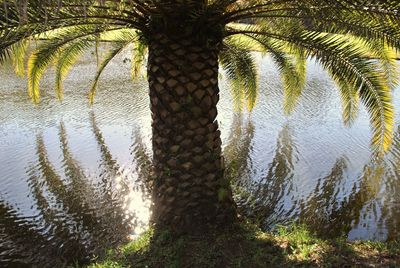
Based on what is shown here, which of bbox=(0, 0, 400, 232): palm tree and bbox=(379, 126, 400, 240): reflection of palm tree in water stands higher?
bbox=(0, 0, 400, 232): palm tree

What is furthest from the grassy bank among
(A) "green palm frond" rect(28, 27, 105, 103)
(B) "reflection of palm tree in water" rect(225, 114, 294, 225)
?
(A) "green palm frond" rect(28, 27, 105, 103)

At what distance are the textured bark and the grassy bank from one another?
0.23 metres

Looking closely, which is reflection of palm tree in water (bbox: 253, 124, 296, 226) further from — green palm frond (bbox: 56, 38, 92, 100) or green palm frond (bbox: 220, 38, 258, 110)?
green palm frond (bbox: 56, 38, 92, 100)

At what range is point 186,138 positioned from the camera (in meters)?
4.37

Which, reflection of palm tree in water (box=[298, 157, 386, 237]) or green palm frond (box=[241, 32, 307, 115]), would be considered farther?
green palm frond (box=[241, 32, 307, 115])

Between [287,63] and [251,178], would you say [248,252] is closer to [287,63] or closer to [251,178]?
[251,178]

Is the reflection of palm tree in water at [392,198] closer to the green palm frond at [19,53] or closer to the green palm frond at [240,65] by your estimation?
the green palm frond at [240,65]

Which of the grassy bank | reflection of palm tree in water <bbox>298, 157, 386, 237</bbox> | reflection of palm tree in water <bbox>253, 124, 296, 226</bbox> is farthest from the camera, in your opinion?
reflection of palm tree in water <bbox>253, 124, 296, 226</bbox>

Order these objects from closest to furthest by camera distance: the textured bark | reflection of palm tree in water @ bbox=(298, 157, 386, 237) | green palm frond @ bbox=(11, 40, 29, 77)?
the textured bark < green palm frond @ bbox=(11, 40, 29, 77) < reflection of palm tree in water @ bbox=(298, 157, 386, 237)

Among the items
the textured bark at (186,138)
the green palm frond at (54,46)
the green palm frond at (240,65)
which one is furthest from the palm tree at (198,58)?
the green palm frond at (240,65)

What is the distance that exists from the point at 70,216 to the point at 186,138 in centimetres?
242

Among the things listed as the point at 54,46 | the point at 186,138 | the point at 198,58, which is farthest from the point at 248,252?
the point at 54,46

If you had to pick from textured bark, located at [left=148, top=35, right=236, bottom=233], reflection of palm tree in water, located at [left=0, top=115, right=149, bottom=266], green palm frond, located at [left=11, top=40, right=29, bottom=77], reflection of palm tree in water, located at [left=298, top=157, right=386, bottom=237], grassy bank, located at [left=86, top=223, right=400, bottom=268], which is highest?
green palm frond, located at [left=11, top=40, right=29, bottom=77]

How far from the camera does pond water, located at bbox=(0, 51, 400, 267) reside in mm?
5438
